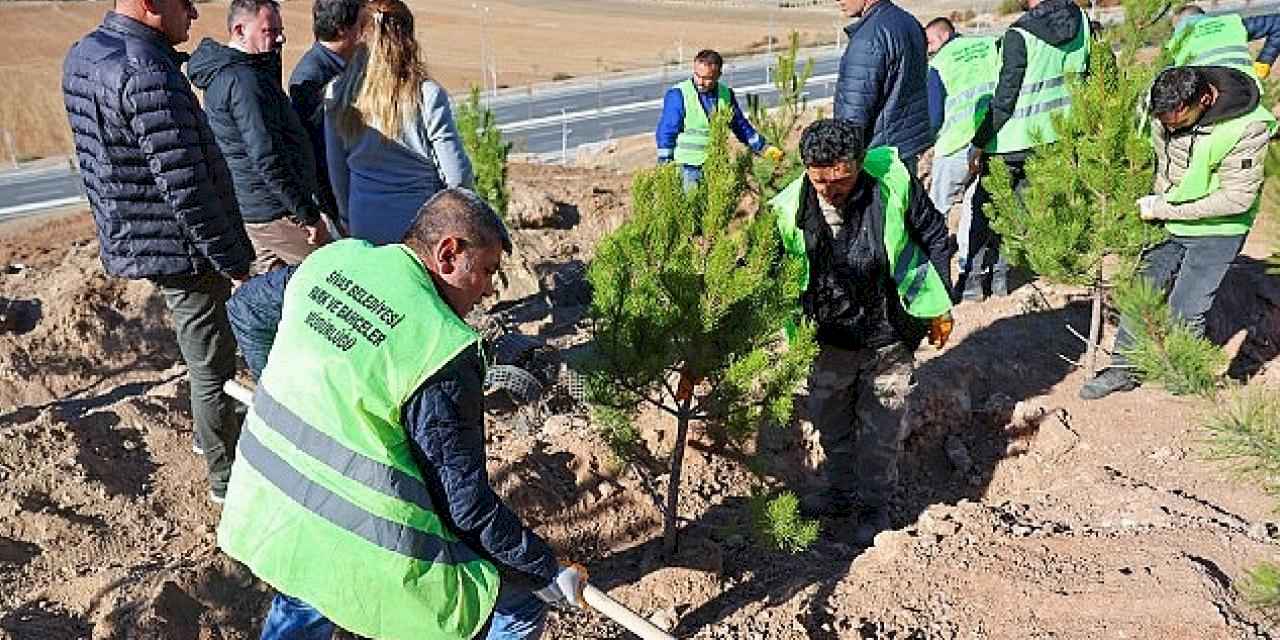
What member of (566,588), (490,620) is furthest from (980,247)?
(490,620)

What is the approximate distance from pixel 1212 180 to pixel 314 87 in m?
3.58

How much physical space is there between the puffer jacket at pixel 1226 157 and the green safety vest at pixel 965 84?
1.47 m

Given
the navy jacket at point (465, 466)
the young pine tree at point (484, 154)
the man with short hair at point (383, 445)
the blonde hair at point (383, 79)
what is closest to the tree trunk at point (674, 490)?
the navy jacket at point (465, 466)

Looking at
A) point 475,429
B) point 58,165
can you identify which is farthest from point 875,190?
point 58,165

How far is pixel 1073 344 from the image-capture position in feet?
18.3

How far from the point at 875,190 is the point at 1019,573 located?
140cm

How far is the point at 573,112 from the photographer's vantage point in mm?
24641

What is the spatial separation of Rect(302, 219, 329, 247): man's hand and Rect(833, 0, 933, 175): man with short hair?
2.14m

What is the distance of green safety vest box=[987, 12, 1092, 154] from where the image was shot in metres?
5.27

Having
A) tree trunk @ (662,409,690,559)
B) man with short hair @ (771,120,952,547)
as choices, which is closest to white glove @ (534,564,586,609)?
tree trunk @ (662,409,690,559)

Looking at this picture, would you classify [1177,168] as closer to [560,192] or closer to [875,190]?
[875,190]

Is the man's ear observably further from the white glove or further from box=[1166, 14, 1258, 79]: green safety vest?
box=[1166, 14, 1258, 79]: green safety vest

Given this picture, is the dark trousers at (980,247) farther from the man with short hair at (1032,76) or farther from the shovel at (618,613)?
the shovel at (618,613)

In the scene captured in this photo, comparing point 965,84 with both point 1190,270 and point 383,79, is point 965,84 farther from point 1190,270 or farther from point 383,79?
point 383,79
